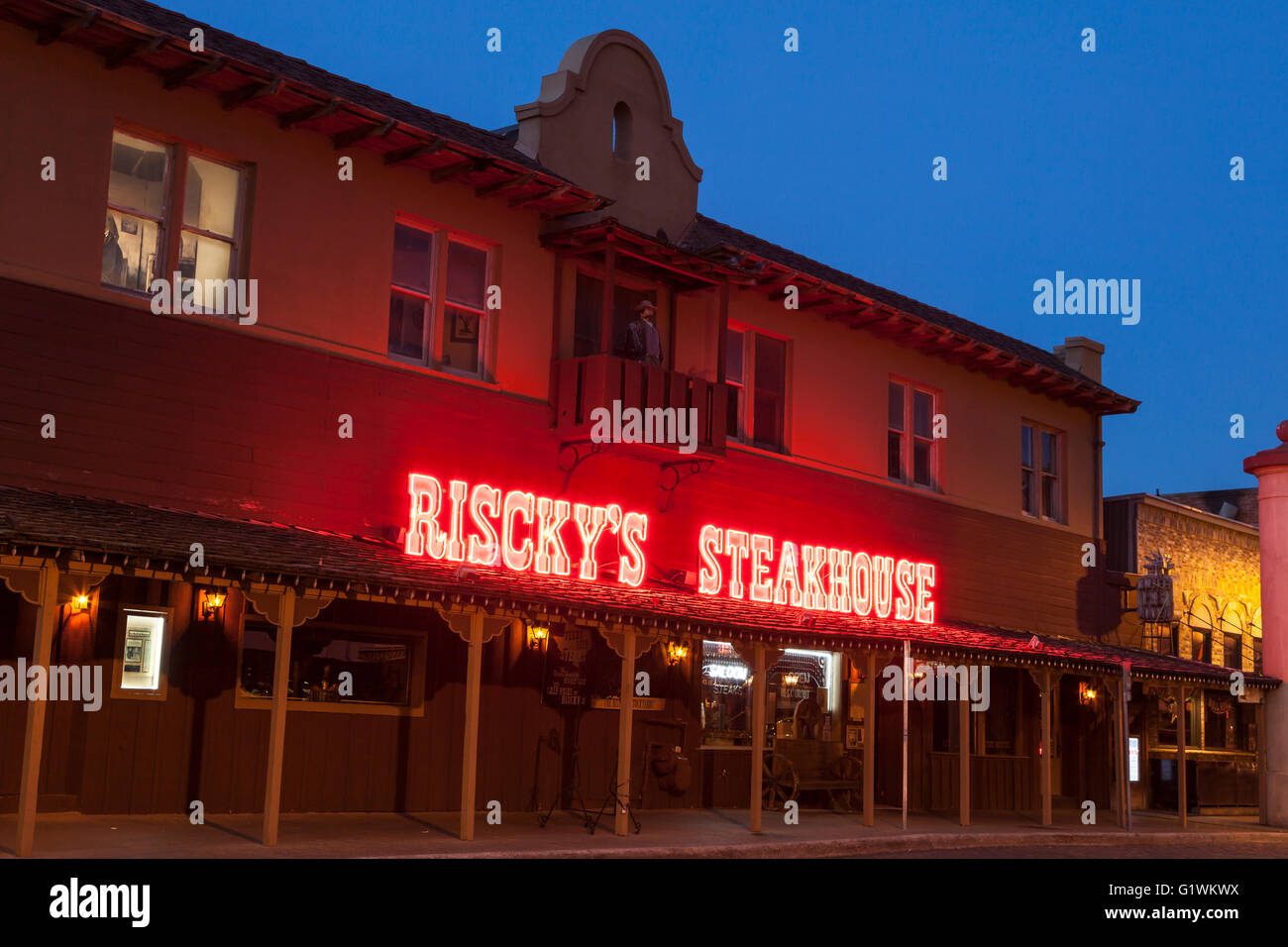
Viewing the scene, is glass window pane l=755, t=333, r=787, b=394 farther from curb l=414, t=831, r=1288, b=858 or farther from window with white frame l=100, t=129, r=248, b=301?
window with white frame l=100, t=129, r=248, b=301

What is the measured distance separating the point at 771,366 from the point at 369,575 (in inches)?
413

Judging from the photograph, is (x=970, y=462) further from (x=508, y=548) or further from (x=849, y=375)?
(x=508, y=548)

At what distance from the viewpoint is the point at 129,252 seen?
15.4 m

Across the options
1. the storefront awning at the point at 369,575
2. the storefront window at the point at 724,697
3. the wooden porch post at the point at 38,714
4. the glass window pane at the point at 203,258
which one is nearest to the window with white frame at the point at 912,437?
the storefront awning at the point at 369,575

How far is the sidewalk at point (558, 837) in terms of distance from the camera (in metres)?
13.0

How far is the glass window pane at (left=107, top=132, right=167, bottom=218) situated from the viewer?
1539cm

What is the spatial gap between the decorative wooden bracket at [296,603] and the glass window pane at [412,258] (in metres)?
5.51

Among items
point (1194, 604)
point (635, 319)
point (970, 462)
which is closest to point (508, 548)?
point (635, 319)

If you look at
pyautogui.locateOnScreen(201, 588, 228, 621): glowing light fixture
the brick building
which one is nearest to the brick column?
the brick building

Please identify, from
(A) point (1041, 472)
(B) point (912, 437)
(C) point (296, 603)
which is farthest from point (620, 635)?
(A) point (1041, 472)

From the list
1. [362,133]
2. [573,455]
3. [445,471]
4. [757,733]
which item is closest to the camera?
[362,133]

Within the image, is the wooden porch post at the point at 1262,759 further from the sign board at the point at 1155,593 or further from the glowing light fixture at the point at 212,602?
the glowing light fixture at the point at 212,602

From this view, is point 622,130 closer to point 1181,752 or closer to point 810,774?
point 810,774

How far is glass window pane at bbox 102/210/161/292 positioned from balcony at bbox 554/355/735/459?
562cm
